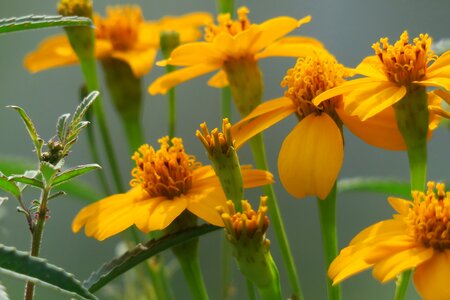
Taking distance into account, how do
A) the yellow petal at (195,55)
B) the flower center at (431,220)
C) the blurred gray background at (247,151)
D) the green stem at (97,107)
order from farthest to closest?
the blurred gray background at (247,151) → the green stem at (97,107) → the yellow petal at (195,55) → the flower center at (431,220)

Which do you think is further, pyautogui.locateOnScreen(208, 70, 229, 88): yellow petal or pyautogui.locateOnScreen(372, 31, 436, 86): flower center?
pyautogui.locateOnScreen(208, 70, 229, 88): yellow petal

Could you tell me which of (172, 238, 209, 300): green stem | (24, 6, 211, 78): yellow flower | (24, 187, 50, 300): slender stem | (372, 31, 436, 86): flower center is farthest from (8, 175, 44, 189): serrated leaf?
(24, 6, 211, 78): yellow flower

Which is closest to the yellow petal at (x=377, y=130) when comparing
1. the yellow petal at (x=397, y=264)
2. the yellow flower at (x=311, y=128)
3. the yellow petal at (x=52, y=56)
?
the yellow flower at (x=311, y=128)

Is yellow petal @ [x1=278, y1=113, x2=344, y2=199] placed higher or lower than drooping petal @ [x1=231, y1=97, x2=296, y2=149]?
lower

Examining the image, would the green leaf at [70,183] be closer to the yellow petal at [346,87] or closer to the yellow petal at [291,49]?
the yellow petal at [291,49]

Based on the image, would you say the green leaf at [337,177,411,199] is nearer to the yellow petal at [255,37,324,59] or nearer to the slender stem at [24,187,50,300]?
the yellow petal at [255,37,324,59]

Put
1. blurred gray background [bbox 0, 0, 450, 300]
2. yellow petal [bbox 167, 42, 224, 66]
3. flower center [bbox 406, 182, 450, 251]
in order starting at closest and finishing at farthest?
flower center [bbox 406, 182, 450, 251]
yellow petal [bbox 167, 42, 224, 66]
blurred gray background [bbox 0, 0, 450, 300]
